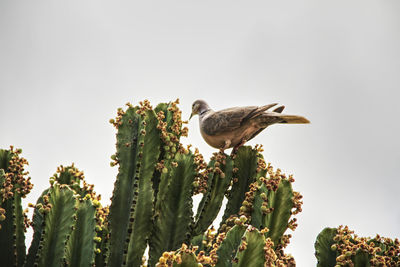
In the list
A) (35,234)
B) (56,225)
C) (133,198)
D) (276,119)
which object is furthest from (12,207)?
(276,119)

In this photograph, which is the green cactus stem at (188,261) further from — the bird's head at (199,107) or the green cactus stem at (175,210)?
the bird's head at (199,107)

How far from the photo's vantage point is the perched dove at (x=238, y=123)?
527 centimetres

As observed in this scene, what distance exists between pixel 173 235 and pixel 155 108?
1.25 metres

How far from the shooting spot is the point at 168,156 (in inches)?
194

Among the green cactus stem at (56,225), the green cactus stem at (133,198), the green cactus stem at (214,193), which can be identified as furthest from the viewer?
the green cactus stem at (214,193)

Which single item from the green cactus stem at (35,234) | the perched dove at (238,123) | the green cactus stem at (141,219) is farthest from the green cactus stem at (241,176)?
the green cactus stem at (35,234)

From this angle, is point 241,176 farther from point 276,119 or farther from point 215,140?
point 276,119

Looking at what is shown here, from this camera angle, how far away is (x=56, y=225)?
13.9 feet

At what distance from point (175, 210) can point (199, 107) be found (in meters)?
1.66

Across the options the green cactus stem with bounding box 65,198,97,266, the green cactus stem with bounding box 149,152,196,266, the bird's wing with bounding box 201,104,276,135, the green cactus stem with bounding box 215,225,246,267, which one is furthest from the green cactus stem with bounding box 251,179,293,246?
the green cactus stem with bounding box 65,198,97,266

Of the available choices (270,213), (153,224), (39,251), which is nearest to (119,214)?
(153,224)

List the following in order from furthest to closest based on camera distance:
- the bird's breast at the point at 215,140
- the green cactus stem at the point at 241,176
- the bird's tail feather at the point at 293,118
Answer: the bird's breast at the point at 215,140
the bird's tail feather at the point at 293,118
the green cactus stem at the point at 241,176

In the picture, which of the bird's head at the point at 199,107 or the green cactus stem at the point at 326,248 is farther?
the bird's head at the point at 199,107

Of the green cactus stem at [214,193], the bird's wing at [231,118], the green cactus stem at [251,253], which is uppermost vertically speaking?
the bird's wing at [231,118]
